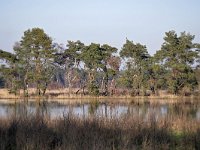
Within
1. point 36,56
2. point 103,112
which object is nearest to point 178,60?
point 36,56

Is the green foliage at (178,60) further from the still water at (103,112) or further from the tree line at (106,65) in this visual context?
the still water at (103,112)

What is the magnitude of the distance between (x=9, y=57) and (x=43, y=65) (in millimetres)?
4285

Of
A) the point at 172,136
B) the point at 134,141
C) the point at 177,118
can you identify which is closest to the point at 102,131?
the point at 134,141

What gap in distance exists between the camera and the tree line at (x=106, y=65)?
45.1 metres

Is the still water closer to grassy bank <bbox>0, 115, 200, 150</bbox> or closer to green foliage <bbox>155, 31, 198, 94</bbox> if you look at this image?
grassy bank <bbox>0, 115, 200, 150</bbox>

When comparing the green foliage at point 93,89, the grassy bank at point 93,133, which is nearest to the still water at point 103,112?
the grassy bank at point 93,133

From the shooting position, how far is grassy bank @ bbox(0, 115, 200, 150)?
24.3ft

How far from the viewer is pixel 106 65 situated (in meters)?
48.2

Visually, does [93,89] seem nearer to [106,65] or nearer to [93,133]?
[106,65]

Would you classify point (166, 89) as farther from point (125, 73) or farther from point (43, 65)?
point (43, 65)

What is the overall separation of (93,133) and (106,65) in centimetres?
4024

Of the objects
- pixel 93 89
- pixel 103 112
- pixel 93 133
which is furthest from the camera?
pixel 93 89

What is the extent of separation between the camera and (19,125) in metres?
8.52

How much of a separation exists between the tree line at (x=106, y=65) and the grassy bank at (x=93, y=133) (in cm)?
3557
